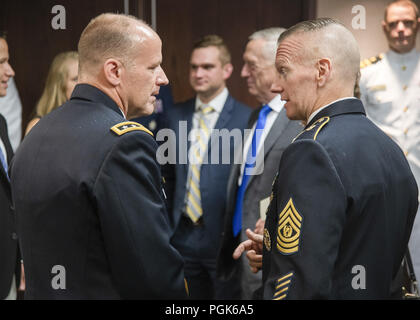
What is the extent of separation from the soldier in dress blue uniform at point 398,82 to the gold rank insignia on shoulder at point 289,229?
1.77 m

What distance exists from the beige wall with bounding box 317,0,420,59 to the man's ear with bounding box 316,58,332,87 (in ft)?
5.82

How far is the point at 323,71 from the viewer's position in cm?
151

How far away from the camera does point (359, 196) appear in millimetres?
1357

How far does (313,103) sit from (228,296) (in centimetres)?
150

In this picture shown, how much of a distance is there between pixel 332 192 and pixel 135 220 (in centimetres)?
49

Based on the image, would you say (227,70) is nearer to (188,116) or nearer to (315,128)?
(188,116)

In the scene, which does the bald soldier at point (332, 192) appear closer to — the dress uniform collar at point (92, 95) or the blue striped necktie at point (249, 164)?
the dress uniform collar at point (92, 95)

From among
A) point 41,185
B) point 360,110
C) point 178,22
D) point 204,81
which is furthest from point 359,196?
point 178,22

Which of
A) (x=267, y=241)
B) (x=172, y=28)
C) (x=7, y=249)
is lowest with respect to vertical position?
(x=7, y=249)

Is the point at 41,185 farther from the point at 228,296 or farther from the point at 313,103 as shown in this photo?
the point at 228,296

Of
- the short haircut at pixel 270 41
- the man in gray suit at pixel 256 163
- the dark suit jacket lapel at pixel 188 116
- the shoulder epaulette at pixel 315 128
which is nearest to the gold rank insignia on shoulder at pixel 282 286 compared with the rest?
the shoulder epaulette at pixel 315 128

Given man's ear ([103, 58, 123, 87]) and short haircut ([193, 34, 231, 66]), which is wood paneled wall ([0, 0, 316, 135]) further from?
man's ear ([103, 58, 123, 87])

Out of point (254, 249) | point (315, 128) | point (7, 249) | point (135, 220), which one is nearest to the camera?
point (135, 220)

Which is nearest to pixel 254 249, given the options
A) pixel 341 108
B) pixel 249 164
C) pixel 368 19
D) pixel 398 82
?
pixel 341 108
